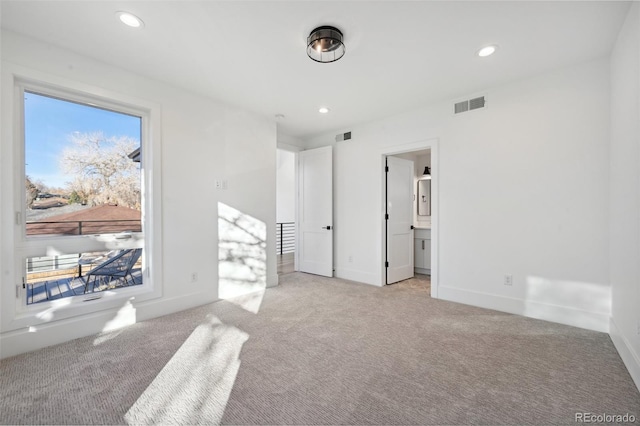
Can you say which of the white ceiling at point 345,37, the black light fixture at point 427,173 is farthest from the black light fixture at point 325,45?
the black light fixture at point 427,173

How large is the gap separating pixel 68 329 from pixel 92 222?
1024 mm

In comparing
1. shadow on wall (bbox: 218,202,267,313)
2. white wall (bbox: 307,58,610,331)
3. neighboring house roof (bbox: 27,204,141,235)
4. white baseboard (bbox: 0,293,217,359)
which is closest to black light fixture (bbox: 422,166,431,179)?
white wall (bbox: 307,58,610,331)

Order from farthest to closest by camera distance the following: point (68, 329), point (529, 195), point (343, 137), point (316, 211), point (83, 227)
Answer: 1. point (316, 211)
2. point (343, 137)
3. point (529, 195)
4. point (83, 227)
5. point (68, 329)

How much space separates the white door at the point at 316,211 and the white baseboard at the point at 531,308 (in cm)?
213

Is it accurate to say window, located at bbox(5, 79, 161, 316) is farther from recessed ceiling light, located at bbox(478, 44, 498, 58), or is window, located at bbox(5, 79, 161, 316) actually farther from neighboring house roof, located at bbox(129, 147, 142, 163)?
recessed ceiling light, located at bbox(478, 44, 498, 58)

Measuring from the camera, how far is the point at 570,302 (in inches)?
116

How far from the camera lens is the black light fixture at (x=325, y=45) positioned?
7.62 ft

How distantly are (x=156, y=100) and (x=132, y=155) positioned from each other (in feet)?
2.27

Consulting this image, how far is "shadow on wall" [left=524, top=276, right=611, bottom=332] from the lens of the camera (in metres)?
2.77

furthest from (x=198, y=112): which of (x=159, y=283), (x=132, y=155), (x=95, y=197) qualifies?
(x=159, y=283)

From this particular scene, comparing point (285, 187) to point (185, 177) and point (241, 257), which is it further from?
point (185, 177)

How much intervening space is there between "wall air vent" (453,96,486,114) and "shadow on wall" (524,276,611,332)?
2161 mm

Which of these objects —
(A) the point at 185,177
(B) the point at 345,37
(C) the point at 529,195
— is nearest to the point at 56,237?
(A) the point at 185,177

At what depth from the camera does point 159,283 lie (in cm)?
321
